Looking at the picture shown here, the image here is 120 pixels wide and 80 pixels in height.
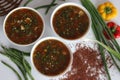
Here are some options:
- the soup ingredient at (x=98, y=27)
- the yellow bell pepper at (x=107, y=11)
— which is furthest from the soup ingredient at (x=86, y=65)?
the yellow bell pepper at (x=107, y=11)

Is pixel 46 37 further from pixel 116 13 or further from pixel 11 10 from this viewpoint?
pixel 116 13

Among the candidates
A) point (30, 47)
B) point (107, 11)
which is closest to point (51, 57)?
point (30, 47)

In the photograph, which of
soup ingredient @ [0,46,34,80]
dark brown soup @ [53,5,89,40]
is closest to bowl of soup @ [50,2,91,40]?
dark brown soup @ [53,5,89,40]

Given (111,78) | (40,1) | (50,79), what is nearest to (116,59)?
(111,78)

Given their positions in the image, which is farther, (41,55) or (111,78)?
(111,78)

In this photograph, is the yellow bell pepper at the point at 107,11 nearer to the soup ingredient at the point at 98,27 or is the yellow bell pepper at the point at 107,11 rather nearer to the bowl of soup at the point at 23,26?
A: the soup ingredient at the point at 98,27

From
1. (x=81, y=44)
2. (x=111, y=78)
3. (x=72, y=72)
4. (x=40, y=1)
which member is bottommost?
(x=111, y=78)
